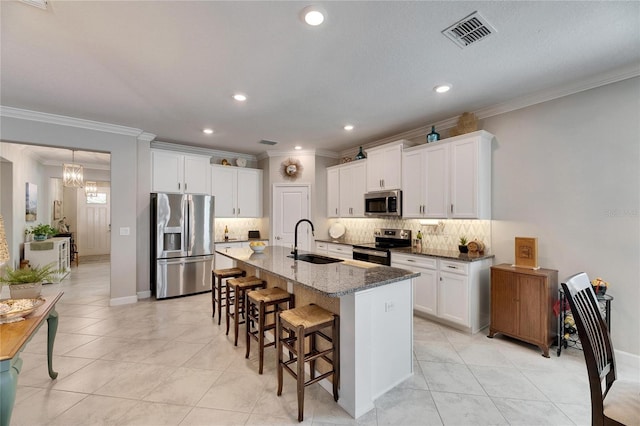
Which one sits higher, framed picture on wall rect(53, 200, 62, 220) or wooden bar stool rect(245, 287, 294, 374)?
framed picture on wall rect(53, 200, 62, 220)

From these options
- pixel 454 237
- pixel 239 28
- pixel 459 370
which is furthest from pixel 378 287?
pixel 454 237

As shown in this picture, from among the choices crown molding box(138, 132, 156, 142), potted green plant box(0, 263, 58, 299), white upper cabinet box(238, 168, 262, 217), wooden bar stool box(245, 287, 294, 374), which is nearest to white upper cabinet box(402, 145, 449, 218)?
wooden bar stool box(245, 287, 294, 374)

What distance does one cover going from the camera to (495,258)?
139 inches

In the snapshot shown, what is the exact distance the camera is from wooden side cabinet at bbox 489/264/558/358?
2.76 m

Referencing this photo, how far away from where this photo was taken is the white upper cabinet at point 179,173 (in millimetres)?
4852

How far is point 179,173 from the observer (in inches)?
200

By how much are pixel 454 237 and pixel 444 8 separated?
9.71 ft

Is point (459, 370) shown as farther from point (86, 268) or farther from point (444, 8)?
point (86, 268)

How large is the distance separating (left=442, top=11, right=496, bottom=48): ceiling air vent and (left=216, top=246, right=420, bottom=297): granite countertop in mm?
1869

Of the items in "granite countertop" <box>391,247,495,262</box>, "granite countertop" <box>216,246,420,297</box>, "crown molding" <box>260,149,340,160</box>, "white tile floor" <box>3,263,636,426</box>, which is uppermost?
"crown molding" <box>260,149,340,160</box>

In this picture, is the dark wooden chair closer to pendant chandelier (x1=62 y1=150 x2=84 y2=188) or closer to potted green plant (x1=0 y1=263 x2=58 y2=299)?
potted green plant (x1=0 y1=263 x2=58 y2=299)

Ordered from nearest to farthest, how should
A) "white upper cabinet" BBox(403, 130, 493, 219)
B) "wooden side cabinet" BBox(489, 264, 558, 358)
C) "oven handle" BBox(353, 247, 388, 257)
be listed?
1. "wooden side cabinet" BBox(489, 264, 558, 358)
2. "white upper cabinet" BBox(403, 130, 493, 219)
3. "oven handle" BBox(353, 247, 388, 257)

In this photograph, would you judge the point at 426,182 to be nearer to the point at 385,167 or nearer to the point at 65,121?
the point at 385,167

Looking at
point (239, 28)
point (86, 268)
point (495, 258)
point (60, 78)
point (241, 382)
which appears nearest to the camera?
point (239, 28)
